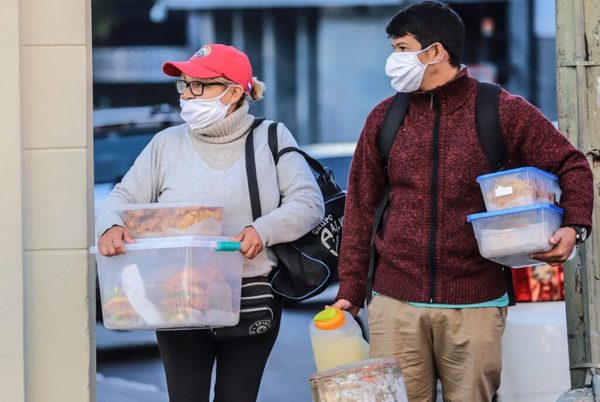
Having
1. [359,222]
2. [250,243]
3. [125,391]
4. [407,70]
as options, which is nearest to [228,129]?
[250,243]

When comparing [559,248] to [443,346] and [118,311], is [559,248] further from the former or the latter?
[118,311]

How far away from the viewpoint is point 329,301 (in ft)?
40.0

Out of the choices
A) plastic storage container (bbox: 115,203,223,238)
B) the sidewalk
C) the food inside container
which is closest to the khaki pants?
plastic storage container (bbox: 115,203,223,238)

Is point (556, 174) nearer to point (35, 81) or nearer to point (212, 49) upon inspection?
point (212, 49)

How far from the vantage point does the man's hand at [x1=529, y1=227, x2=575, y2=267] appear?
434 centimetres

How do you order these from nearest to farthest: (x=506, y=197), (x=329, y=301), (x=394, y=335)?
(x=506, y=197)
(x=394, y=335)
(x=329, y=301)

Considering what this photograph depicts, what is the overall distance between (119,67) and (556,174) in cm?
2236

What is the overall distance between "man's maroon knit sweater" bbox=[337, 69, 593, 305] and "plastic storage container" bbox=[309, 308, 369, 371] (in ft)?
0.65

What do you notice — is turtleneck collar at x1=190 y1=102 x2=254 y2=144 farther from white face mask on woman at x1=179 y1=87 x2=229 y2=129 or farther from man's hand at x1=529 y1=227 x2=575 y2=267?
man's hand at x1=529 y1=227 x2=575 y2=267

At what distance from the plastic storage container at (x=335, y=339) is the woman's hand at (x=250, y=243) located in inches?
13.1

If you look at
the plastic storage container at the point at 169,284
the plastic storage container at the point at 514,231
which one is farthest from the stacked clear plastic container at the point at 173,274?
the plastic storage container at the point at 514,231

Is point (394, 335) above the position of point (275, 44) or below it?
below

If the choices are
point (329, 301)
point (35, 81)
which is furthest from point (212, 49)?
point (329, 301)

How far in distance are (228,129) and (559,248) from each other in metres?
1.40
